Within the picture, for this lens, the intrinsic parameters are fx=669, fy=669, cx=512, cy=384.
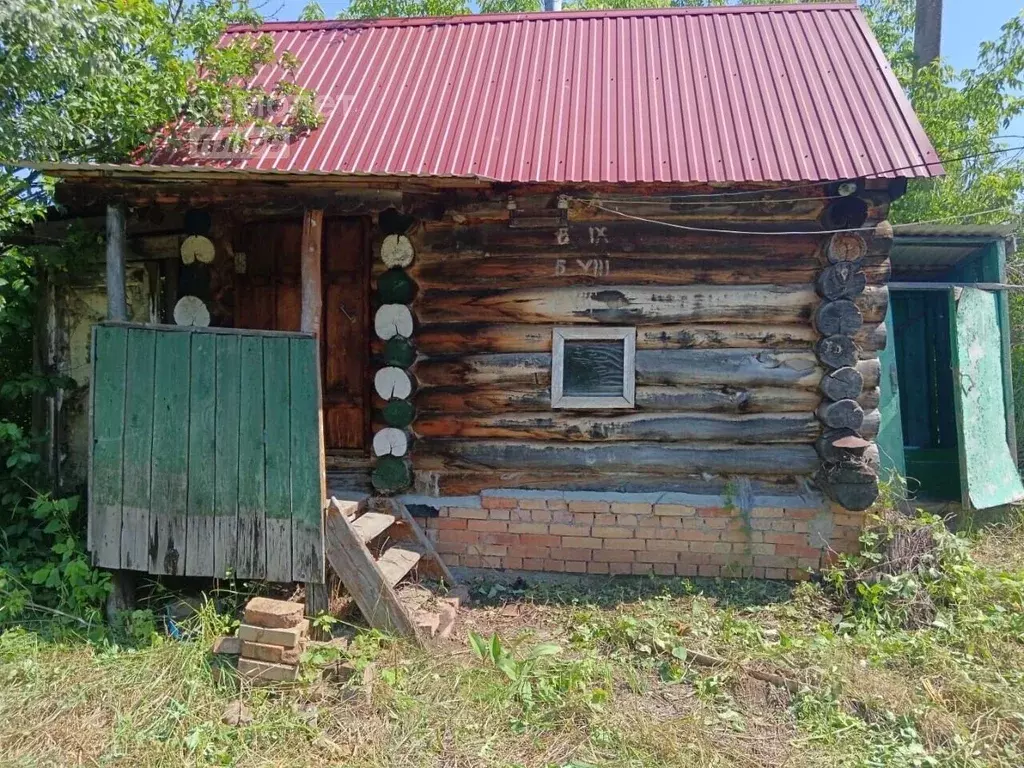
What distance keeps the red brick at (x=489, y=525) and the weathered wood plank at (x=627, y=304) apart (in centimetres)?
164

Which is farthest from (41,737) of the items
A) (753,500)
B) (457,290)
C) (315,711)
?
(753,500)

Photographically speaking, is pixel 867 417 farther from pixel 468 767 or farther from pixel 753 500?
pixel 468 767

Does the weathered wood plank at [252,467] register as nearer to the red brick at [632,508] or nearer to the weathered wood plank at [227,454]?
the weathered wood plank at [227,454]

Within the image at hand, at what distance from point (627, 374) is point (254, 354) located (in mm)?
2799

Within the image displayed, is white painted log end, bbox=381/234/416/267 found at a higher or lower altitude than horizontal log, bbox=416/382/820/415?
higher

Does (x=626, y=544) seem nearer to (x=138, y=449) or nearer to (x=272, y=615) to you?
(x=272, y=615)

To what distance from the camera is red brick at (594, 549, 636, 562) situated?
5395mm

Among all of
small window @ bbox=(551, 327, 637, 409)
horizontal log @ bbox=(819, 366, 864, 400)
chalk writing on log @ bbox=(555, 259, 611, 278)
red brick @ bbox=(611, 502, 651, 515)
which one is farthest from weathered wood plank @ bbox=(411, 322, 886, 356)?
red brick @ bbox=(611, 502, 651, 515)

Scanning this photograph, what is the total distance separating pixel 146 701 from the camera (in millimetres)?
3562

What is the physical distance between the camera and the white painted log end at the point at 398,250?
17.5 ft

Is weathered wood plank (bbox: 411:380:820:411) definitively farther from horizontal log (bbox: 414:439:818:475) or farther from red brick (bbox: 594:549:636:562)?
red brick (bbox: 594:549:636:562)

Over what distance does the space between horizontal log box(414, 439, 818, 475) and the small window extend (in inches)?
14.6

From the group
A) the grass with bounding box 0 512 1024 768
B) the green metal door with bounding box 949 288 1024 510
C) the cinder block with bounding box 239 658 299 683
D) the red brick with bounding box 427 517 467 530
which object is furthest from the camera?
the green metal door with bounding box 949 288 1024 510

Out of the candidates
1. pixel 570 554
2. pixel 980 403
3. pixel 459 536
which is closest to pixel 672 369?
pixel 570 554
